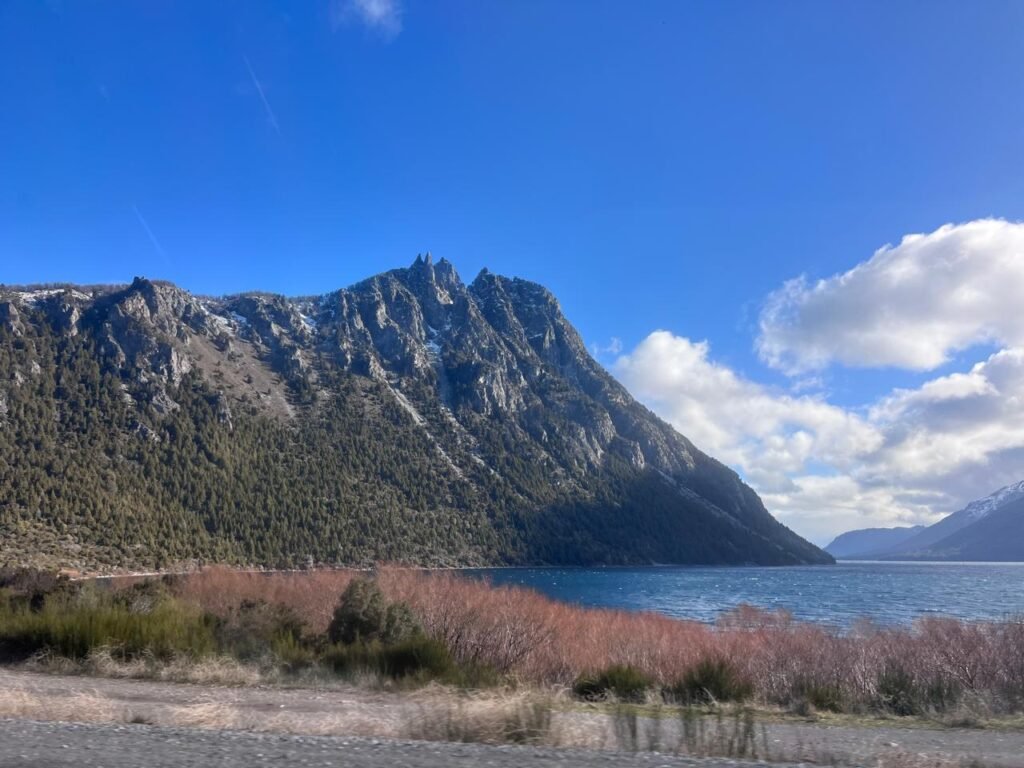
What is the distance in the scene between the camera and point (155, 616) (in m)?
22.3

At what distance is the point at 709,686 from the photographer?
1980 cm

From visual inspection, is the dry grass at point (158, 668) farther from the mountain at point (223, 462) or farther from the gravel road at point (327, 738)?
the mountain at point (223, 462)

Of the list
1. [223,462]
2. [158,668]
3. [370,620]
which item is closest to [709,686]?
[370,620]

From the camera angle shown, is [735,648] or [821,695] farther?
[735,648]

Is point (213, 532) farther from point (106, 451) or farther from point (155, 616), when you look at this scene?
point (155, 616)

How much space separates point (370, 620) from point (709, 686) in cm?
1068

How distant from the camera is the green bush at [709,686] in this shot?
19.2 metres

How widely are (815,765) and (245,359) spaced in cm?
18764

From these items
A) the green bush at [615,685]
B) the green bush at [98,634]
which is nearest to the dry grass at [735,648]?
the green bush at [615,685]

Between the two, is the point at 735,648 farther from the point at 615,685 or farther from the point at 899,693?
the point at 615,685

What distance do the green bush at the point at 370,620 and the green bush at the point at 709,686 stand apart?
27.2 feet

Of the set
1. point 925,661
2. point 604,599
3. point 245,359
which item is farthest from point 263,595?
point 245,359

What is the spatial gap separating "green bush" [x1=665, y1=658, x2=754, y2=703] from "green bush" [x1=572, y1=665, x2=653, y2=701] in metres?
0.77

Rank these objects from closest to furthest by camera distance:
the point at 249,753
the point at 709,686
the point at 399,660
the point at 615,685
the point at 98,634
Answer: the point at 249,753
the point at 615,685
the point at 709,686
the point at 98,634
the point at 399,660
